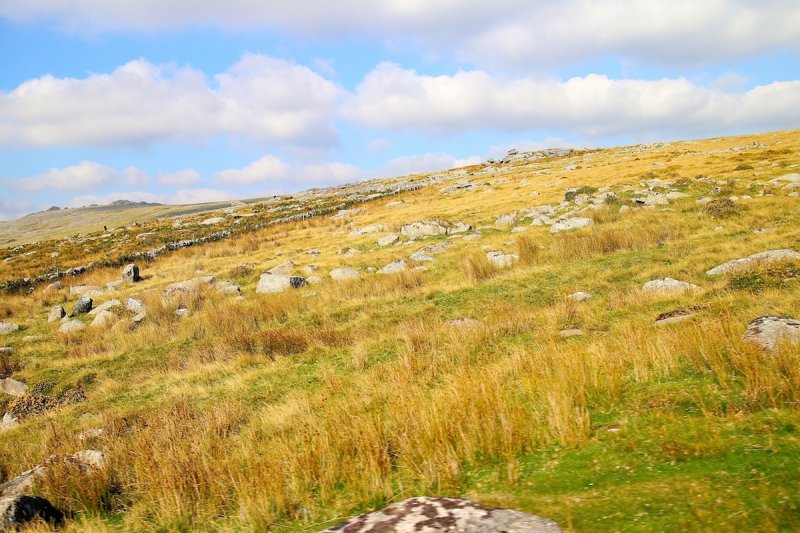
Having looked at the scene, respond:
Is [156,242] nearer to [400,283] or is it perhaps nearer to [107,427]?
[400,283]

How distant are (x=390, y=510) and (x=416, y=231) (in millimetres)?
25714

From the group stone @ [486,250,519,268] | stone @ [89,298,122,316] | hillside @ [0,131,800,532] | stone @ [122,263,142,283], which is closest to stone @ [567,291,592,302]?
hillside @ [0,131,800,532]

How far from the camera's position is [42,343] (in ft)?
56.3

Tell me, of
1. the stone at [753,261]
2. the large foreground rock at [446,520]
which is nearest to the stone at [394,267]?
the stone at [753,261]

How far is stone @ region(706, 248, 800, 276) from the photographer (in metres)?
12.6

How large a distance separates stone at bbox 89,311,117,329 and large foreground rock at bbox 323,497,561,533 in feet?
59.4

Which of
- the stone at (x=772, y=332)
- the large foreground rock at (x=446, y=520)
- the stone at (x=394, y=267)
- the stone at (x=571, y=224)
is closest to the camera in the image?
the large foreground rock at (x=446, y=520)

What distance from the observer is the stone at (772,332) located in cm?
602

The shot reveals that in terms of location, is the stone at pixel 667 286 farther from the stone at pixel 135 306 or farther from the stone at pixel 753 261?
the stone at pixel 135 306

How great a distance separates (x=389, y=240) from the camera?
2842 centimetres

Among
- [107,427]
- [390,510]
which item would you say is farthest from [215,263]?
[390,510]

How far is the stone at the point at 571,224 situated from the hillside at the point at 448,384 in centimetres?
15

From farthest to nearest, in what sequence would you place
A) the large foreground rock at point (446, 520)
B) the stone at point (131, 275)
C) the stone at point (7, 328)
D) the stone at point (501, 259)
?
the stone at point (131, 275) → the stone at point (7, 328) → the stone at point (501, 259) → the large foreground rock at point (446, 520)

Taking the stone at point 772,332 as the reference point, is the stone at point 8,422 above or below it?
below
